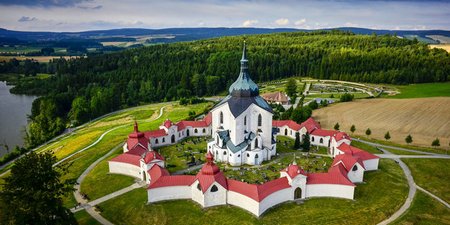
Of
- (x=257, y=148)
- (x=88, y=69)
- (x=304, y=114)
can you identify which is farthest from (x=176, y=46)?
(x=257, y=148)

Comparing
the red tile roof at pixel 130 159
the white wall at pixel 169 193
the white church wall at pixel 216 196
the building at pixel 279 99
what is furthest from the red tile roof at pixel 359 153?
the building at pixel 279 99

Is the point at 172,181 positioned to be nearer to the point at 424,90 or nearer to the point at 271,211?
the point at 271,211

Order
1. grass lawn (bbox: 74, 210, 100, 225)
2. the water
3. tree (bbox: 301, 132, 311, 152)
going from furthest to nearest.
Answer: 1. the water
2. tree (bbox: 301, 132, 311, 152)
3. grass lawn (bbox: 74, 210, 100, 225)

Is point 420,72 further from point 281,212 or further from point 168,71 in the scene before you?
point 281,212

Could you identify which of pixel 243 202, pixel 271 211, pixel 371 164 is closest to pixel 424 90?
pixel 371 164

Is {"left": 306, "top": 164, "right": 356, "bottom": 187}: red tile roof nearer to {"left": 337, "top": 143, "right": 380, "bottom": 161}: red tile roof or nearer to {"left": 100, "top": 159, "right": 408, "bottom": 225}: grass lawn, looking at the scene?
{"left": 100, "top": 159, "right": 408, "bottom": 225}: grass lawn

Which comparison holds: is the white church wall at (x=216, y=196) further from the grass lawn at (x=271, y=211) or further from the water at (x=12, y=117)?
the water at (x=12, y=117)

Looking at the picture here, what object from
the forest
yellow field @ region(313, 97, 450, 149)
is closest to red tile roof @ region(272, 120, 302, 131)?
yellow field @ region(313, 97, 450, 149)
